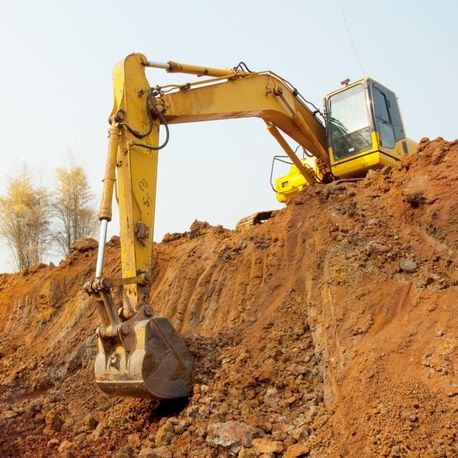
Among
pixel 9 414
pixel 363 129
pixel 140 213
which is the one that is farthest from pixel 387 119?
pixel 9 414

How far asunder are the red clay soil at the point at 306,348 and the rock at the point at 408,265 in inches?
2.1

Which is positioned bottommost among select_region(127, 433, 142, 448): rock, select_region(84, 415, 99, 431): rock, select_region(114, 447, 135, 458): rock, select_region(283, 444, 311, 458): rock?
select_region(283, 444, 311, 458): rock

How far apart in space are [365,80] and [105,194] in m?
6.35

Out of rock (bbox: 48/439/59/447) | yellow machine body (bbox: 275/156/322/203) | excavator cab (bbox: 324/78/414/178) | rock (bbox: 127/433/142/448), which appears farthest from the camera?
yellow machine body (bbox: 275/156/322/203)

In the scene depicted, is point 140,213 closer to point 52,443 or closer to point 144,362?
point 144,362

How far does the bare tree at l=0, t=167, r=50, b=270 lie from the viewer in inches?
918

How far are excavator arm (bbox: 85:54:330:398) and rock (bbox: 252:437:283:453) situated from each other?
3.74 feet

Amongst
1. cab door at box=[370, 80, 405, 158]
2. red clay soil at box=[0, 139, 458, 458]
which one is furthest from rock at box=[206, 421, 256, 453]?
cab door at box=[370, 80, 405, 158]

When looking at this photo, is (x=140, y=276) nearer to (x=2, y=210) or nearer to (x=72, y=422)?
(x=72, y=422)

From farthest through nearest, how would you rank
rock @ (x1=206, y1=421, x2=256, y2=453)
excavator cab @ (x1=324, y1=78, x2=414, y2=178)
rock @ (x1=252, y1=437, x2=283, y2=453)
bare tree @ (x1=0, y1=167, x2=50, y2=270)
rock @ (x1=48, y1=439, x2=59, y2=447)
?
bare tree @ (x1=0, y1=167, x2=50, y2=270)
excavator cab @ (x1=324, y1=78, x2=414, y2=178)
rock @ (x1=48, y1=439, x2=59, y2=447)
rock @ (x1=206, y1=421, x2=256, y2=453)
rock @ (x1=252, y1=437, x2=283, y2=453)

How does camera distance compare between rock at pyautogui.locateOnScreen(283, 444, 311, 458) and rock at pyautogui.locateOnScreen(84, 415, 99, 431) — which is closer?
rock at pyautogui.locateOnScreen(283, 444, 311, 458)

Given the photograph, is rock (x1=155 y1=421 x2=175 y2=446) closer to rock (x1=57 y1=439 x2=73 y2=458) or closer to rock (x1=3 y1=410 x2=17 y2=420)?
rock (x1=57 y1=439 x2=73 y2=458)

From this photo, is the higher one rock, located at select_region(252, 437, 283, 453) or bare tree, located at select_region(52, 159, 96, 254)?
bare tree, located at select_region(52, 159, 96, 254)

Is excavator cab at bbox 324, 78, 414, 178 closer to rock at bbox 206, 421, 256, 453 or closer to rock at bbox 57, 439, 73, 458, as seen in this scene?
rock at bbox 206, 421, 256, 453
